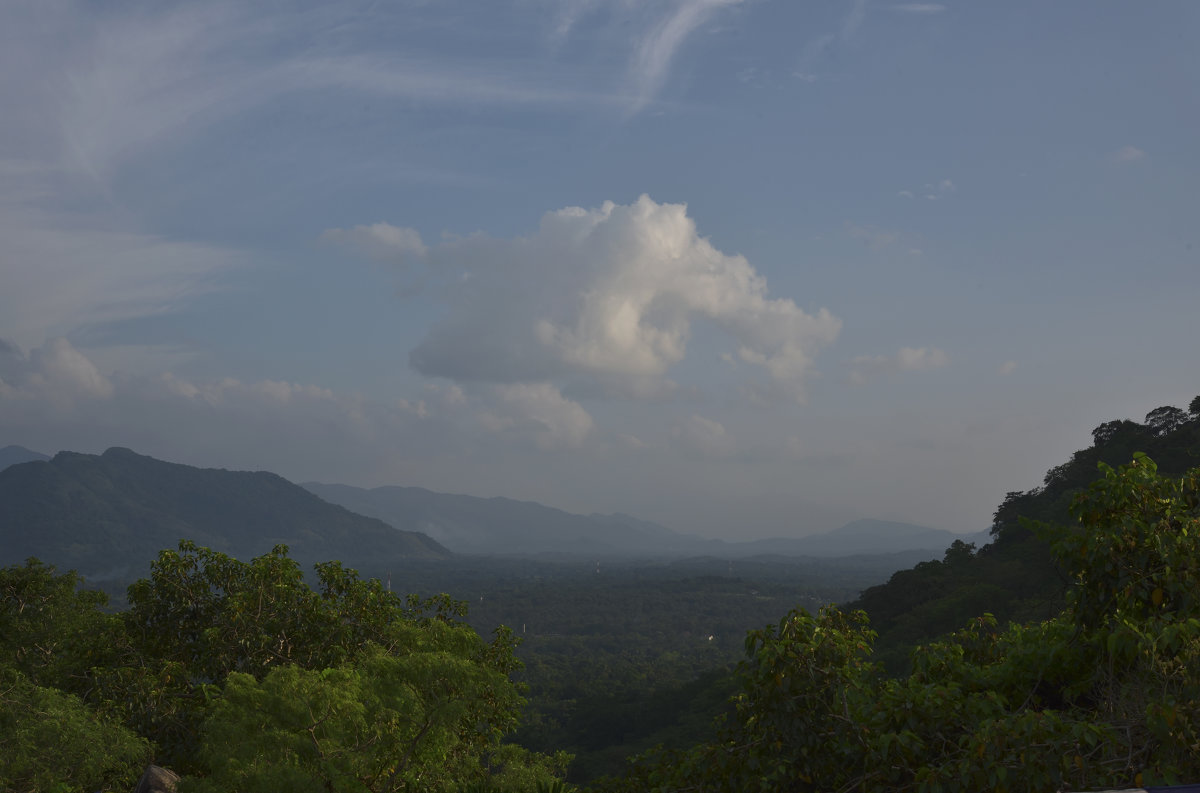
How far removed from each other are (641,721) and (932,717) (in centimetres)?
5973

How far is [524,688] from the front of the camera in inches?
669

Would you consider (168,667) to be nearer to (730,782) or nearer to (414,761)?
(414,761)

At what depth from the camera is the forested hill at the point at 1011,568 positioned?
1766 inches

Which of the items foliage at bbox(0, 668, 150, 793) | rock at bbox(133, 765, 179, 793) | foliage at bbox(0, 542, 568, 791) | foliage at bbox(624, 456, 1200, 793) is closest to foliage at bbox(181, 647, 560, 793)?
foliage at bbox(0, 542, 568, 791)

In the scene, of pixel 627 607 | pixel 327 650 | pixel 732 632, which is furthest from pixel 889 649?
pixel 627 607

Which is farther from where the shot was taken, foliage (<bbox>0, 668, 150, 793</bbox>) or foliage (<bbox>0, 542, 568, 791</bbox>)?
foliage (<bbox>0, 668, 150, 793</bbox>)

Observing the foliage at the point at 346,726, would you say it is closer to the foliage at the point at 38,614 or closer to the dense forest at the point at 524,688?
the dense forest at the point at 524,688

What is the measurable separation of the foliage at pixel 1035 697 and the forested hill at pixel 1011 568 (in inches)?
1297

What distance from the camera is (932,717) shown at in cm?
713

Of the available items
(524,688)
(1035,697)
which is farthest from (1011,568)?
(1035,697)

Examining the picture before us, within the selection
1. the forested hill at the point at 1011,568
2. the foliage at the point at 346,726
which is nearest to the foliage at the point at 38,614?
the foliage at the point at 346,726

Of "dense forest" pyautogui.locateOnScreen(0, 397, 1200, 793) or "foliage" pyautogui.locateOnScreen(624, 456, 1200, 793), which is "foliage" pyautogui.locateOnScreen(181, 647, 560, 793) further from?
"foliage" pyautogui.locateOnScreen(624, 456, 1200, 793)

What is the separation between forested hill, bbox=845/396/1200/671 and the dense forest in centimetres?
3228

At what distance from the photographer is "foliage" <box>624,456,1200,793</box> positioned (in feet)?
19.7
